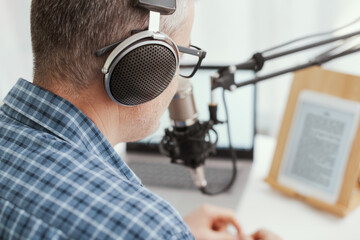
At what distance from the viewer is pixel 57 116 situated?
2.07 feet

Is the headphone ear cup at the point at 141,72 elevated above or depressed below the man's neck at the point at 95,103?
above

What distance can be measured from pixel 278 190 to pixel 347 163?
217mm

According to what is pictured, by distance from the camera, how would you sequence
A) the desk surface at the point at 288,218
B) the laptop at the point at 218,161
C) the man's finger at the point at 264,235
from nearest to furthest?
the man's finger at the point at 264,235 < the desk surface at the point at 288,218 < the laptop at the point at 218,161

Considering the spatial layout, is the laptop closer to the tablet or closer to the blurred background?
the tablet

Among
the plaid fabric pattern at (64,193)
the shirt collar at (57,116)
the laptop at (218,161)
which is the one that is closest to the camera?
the plaid fabric pattern at (64,193)

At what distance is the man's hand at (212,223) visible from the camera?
915mm

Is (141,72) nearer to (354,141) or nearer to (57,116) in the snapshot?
(57,116)

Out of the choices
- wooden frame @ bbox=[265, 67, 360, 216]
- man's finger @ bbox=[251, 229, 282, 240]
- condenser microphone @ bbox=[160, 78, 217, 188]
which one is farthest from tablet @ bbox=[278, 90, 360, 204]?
condenser microphone @ bbox=[160, 78, 217, 188]

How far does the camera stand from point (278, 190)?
119cm

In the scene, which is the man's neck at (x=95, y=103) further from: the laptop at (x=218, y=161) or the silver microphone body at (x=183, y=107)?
the laptop at (x=218, y=161)

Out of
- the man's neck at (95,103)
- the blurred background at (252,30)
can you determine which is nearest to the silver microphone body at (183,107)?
the man's neck at (95,103)

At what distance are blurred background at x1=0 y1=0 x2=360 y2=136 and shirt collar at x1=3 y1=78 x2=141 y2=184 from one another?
100 centimetres

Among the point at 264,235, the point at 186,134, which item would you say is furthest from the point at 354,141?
the point at 186,134

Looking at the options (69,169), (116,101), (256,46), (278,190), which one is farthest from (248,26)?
(69,169)
